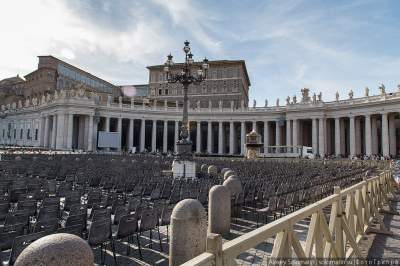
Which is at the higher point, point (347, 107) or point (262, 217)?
point (347, 107)

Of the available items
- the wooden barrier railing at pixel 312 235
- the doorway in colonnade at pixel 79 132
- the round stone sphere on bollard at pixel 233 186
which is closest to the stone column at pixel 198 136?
the doorway in colonnade at pixel 79 132

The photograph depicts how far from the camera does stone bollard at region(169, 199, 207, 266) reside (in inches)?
225

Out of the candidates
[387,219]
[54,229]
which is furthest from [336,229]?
[387,219]

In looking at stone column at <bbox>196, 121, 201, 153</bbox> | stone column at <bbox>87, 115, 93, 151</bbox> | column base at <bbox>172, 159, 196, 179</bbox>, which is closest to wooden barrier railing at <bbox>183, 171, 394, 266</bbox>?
column base at <bbox>172, 159, 196, 179</bbox>

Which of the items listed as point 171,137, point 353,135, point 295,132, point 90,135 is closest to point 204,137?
point 171,137

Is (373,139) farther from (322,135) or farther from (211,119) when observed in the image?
(211,119)

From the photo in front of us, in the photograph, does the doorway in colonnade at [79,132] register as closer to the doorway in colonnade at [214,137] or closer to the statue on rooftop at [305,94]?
the doorway in colonnade at [214,137]

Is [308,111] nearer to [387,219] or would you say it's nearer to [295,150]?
[295,150]

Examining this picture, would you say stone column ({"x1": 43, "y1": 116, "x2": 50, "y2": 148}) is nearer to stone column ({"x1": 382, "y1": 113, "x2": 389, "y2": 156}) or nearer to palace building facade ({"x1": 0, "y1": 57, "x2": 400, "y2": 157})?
palace building facade ({"x1": 0, "y1": 57, "x2": 400, "y2": 157})

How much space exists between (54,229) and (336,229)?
18.6ft

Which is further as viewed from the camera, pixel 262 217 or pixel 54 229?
pixel 262 217

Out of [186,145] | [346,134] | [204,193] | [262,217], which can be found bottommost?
[262,217]

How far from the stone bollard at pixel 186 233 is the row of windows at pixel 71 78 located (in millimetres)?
93697

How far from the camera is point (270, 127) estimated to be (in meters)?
80.4
